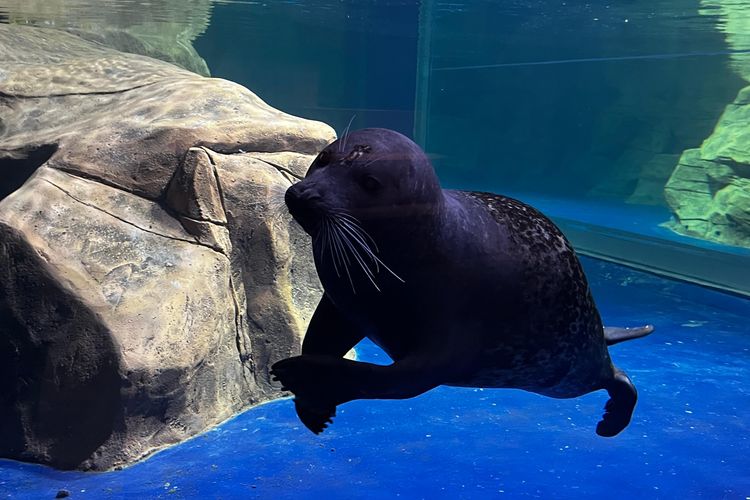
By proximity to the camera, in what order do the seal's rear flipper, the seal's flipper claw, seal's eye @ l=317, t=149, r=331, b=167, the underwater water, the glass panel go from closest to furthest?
seal's eye @ l=317, t=149, r=331, b=167
the seal's flipper claw
the seal's rear flipper
the underwater water
the glass panel

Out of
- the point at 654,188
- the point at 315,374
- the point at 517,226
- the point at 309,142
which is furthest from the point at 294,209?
the point at 654,188

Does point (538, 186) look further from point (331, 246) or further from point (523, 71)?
point (331, 246)

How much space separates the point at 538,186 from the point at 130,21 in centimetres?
944

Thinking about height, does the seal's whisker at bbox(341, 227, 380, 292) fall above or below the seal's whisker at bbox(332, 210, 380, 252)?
below

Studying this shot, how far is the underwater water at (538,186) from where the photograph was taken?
378cm

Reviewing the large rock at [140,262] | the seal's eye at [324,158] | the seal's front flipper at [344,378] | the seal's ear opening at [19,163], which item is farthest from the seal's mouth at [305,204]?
the seal's ear opening at [19,163]

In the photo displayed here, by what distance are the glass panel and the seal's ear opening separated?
6764 mm

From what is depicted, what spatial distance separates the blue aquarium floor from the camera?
11.8 feet

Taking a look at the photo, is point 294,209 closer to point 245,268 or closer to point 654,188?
point 245,268

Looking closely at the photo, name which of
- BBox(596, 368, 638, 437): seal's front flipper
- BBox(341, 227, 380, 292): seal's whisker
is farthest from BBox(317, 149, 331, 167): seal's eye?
BBox(596, 368, 638, 437): seal's front flipper

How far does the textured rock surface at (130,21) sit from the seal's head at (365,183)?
8474 mm

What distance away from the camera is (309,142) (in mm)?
5090

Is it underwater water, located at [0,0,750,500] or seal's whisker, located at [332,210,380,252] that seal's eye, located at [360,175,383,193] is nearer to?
seal's whisker, located at [332,210,380,252]

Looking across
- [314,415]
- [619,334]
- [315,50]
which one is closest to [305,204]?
[314,415]
